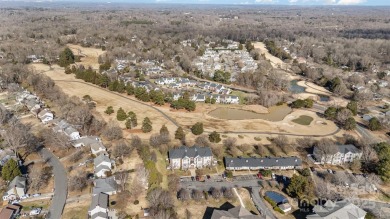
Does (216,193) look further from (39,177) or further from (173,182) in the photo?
(39,177)

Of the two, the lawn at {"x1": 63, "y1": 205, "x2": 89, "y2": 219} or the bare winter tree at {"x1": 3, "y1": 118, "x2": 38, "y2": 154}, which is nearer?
the lawn at {"x1": 63, "y1": 205, "x2": 89, "y2": 219}

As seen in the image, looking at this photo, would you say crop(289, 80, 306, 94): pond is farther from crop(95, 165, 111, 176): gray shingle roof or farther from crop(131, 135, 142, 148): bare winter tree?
crop(95, 165, 111, 176): gray shingle roof

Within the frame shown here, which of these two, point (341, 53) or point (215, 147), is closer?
point (215, 147)

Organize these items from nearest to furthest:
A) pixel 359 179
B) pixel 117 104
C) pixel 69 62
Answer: pixel 359 179, pixel 117 104, pixel 69 62

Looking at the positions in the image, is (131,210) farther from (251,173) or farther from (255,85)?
(255,85)

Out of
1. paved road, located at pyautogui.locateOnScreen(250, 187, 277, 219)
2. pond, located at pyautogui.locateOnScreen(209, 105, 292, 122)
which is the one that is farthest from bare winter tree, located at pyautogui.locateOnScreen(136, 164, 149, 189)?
pond, located at pyautogui.locateOnScreen(209, 105, 292, 122)

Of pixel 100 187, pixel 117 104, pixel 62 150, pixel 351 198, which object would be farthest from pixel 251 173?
pixel 117 104

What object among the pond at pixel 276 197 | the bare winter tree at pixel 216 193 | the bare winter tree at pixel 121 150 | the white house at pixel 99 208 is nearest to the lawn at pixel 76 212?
the white house at pixel 99 208
